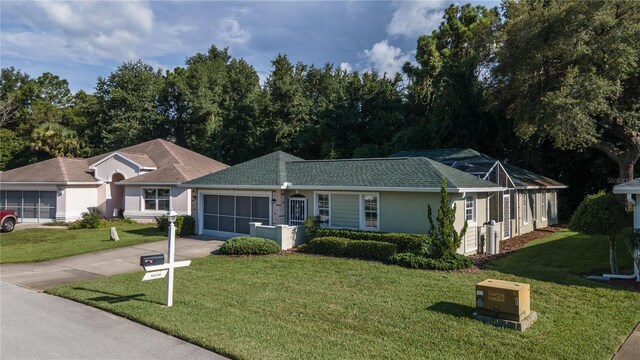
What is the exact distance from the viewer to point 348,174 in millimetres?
18188

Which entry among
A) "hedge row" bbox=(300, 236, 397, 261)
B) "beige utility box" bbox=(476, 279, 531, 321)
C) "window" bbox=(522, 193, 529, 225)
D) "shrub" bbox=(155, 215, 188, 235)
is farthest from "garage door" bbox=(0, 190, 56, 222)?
"window" bbox=(522, 193, 529, 225)

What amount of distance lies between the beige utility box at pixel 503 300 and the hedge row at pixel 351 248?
5994 mm

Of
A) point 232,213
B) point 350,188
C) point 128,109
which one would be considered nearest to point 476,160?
point 350,188

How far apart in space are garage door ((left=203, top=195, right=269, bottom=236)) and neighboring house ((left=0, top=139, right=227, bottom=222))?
5.17m

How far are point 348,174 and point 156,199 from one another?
1495cm

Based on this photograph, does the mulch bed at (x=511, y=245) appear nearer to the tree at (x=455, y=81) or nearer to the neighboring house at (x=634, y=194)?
the neighboring house at (x=634, y=194)

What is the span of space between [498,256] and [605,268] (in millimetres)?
3468

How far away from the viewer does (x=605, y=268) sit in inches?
494

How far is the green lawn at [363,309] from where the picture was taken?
6660 millimetres

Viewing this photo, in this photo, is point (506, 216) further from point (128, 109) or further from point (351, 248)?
point (128, 109)

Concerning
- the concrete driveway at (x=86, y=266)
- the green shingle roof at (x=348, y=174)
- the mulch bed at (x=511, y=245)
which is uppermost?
the green shingle roof at (x=348, y=174)

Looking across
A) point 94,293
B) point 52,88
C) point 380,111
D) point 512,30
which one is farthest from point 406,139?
point 52,88

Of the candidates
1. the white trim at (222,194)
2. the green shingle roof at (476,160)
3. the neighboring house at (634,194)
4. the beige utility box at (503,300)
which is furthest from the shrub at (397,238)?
the green shingle roof at (476,160)

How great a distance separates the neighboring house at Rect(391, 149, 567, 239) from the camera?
64.1 ft
